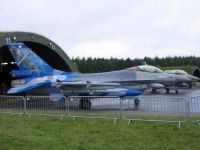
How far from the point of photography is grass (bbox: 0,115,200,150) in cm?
856

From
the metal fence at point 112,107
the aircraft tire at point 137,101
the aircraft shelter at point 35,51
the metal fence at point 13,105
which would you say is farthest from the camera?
the aircraft shelter at point 35,51

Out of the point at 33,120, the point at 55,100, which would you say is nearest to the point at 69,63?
the point at 55,100

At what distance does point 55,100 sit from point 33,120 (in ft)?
6.45

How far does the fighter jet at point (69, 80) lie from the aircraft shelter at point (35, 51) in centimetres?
210

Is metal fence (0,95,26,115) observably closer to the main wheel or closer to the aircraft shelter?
the main wheel

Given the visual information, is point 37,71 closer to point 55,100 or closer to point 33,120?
point 55,100

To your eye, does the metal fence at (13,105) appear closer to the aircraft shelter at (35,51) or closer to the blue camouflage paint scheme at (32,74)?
the blue camouflage paint scheme at (32,74)

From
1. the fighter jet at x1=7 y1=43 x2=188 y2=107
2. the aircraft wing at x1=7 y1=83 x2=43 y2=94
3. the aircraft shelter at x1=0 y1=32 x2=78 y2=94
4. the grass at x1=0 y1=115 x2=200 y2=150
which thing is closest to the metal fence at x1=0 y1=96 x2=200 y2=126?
the grass at x1=0 y1=115 x2=200 y2=150

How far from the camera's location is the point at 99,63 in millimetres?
75250

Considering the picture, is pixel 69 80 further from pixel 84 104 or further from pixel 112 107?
pixel 112 107

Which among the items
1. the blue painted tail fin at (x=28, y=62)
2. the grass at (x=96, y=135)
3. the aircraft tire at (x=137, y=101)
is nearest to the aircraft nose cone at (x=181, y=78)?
the blue painted tail fin at (x=28, y=62)

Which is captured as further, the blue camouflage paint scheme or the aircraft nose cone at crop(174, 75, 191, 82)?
the aircraft nose cone at crop(174, 75, 191, 82)

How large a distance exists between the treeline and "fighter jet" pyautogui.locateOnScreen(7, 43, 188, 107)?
44803 millimetres

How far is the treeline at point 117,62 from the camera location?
72.1 metres
